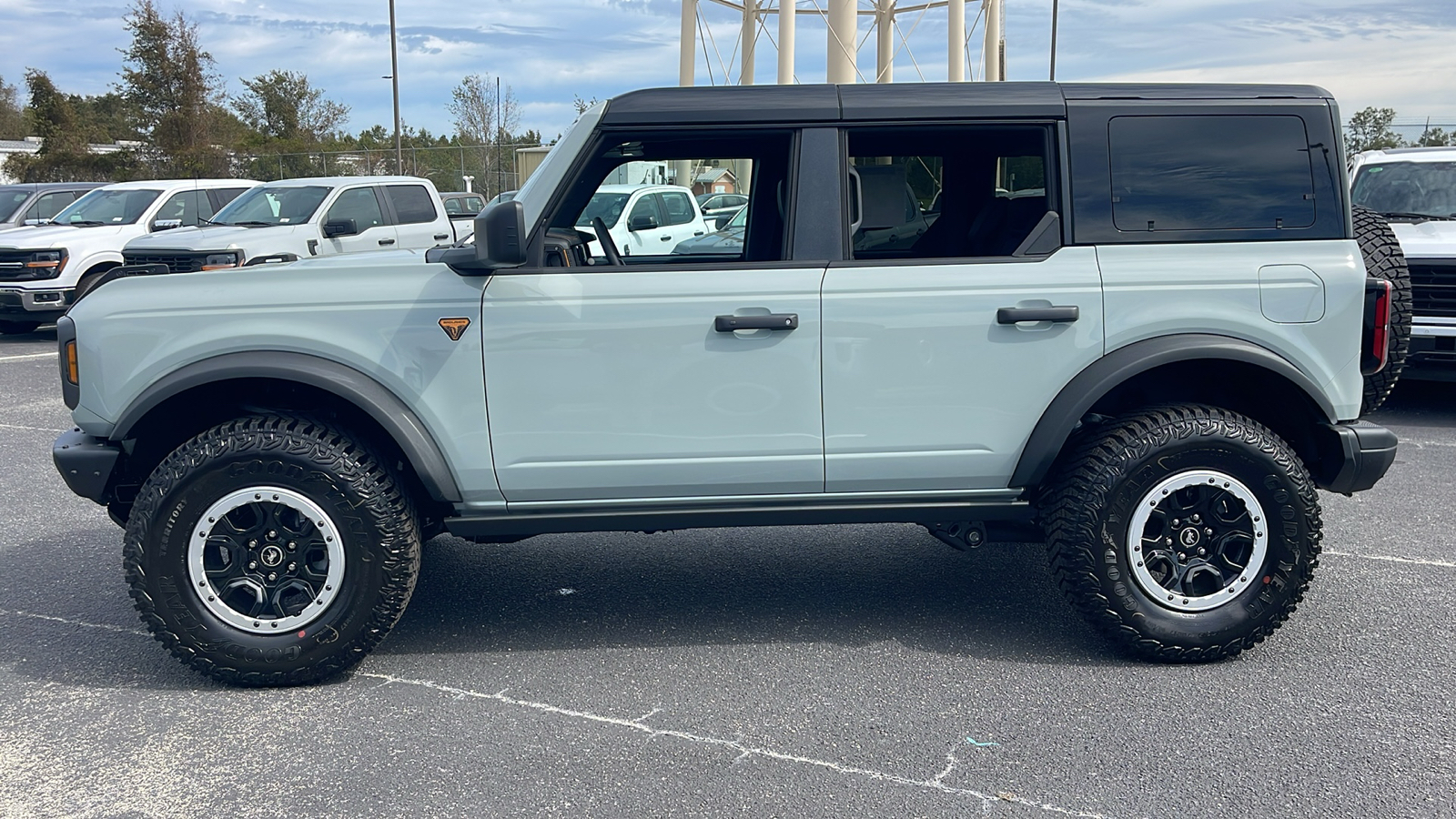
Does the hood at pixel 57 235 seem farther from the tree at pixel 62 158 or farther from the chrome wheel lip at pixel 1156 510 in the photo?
the tree at pixel 62 158

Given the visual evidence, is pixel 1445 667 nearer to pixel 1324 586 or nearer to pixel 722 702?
pixel 1324 586

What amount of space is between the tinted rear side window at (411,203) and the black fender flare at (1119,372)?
38.8 feet

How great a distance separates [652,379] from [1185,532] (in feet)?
6.28

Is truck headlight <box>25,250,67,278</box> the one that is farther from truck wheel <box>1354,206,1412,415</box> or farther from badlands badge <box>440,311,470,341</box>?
truck wheel <box>1354,206,1412,415</box>

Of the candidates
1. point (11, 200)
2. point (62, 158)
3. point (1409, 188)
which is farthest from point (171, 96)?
point (1409, 188)

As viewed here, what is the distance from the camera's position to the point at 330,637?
3914 mm

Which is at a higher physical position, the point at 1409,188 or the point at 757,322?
the point at 1409,188

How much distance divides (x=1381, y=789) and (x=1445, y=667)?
1.08 m

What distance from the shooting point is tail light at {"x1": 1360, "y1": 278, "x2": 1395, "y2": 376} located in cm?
409

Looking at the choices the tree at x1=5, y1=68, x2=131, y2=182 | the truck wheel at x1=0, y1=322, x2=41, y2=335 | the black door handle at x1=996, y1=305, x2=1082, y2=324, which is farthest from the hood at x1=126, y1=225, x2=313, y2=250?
the tree at x1=5, y1=68, x2=131, y2=182

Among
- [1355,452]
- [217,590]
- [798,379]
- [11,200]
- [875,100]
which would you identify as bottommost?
[217,590]

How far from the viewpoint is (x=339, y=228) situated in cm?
1327

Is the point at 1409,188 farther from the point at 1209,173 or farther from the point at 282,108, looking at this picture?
the point at 282,108

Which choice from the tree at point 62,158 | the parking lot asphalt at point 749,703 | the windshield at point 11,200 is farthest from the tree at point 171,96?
the parking lot asphalt at point 749,703
